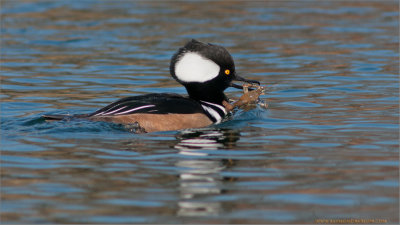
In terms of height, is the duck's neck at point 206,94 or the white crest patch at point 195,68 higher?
the white crest patch at point 195,68

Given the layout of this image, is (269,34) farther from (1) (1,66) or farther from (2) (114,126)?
(2) (114,126)

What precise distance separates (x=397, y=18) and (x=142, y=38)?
7.31 meters

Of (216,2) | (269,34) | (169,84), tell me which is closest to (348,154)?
(169,84)

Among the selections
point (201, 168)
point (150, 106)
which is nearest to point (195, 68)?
point (150, 106)

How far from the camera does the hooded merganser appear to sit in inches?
325

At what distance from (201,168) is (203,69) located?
250cm

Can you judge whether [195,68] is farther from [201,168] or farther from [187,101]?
[201,168]

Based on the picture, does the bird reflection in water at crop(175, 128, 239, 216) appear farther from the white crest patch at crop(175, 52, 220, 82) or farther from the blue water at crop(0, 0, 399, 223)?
the white crest patch at crop(175, 52, 220, 82)

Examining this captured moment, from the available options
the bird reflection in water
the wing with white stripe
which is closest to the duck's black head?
the wing with white stripe

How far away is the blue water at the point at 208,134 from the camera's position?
5.49 meters

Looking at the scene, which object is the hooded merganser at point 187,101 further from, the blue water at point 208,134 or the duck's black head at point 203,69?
the blue water at point 208,134

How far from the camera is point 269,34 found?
17203 millimetres

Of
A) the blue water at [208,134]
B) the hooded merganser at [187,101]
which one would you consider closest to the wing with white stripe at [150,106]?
the hooded merganser at [187,101]

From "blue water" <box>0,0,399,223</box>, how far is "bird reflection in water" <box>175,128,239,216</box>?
0.02 metres
